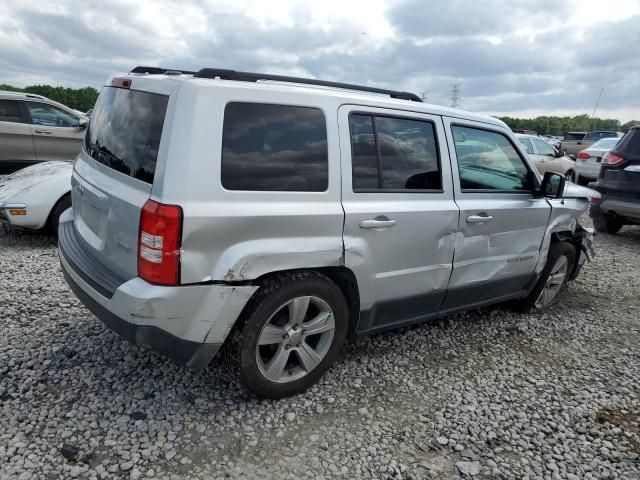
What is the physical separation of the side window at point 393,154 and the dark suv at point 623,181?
5194mm

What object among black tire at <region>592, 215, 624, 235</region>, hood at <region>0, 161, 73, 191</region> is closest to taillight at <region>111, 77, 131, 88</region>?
hood at <region>0, 161, 73, 191</region>

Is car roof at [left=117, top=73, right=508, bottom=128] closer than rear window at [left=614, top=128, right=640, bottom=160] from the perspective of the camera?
Yes

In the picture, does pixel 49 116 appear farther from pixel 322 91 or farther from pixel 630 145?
pixel 630 145

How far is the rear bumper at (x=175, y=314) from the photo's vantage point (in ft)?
7.66

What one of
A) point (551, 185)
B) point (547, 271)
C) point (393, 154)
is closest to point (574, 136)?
point (547, 271)

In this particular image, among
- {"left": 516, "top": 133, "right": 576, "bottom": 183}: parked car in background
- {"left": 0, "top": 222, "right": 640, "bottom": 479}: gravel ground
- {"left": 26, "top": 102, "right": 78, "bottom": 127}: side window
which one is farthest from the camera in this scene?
{"left": 516, "top": 133, "right": 576, "bottom": 183}: parked car in background

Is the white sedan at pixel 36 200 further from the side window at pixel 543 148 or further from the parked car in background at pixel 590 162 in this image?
the parked car in background at pixel 590 162

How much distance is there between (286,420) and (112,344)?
1.42 meters

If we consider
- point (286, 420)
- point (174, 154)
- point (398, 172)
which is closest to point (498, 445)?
point (286, 420)

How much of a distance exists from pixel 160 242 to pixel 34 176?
164 inches

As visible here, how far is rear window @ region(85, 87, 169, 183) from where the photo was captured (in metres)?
2.45

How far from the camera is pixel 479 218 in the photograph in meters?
3.44

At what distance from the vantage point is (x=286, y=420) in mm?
2740

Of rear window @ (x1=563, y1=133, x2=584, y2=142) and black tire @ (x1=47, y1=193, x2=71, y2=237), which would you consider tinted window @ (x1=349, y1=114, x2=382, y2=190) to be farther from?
rear window @ (x1=563, y1=133, x2=584, y2=142)
